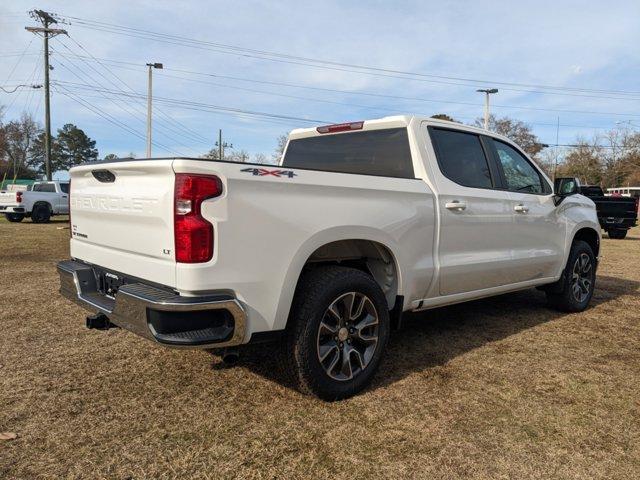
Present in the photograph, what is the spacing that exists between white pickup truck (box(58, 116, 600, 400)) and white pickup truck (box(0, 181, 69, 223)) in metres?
18.4

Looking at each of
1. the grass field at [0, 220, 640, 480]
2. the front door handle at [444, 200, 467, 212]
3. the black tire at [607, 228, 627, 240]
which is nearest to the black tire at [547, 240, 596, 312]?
the grass field at [0, 220, 640, 480]

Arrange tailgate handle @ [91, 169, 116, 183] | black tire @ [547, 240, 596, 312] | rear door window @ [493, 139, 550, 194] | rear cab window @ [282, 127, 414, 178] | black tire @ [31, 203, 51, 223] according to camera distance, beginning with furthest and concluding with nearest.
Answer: black tire @ [31, 203, 51, 223] → black tire @ [547, 240, 596, 312] → rear door window @ [493, 139, 550, 194] → rear cab window @ [282, 127, 414, 178] → tailgate handle @ [91, 169, 116, 183]

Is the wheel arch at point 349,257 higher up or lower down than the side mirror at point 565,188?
lower down

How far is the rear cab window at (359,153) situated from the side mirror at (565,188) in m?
2.22

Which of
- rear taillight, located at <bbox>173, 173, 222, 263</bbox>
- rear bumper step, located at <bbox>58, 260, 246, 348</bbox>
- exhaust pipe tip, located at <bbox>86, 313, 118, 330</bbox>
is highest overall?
rear taillight, located at <bbox>173, 173, 222, 263</bbox>

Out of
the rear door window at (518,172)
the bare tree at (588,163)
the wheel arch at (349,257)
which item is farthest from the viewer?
the bare tree at (588,163)

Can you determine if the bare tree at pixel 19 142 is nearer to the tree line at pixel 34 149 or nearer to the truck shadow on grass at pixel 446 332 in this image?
the tree line at pixel 34 149

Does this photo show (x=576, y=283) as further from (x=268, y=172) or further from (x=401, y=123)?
(x=268, y=172)

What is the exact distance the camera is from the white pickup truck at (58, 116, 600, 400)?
2.56 m

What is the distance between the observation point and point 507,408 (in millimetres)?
3121

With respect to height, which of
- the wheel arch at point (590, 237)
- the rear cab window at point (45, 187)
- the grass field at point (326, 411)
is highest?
the rear cab window at point (45, 187)

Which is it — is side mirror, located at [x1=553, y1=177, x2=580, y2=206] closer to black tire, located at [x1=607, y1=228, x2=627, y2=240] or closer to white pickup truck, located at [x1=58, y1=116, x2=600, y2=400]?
white pickup truck, located at [x1=58, y1=116, x2=600, y2=400]

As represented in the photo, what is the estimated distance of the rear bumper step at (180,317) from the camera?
8.26 ft

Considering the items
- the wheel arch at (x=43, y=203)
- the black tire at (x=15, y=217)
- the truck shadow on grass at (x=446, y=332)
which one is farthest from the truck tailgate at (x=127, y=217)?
the black tire at (x=15, y=217)
